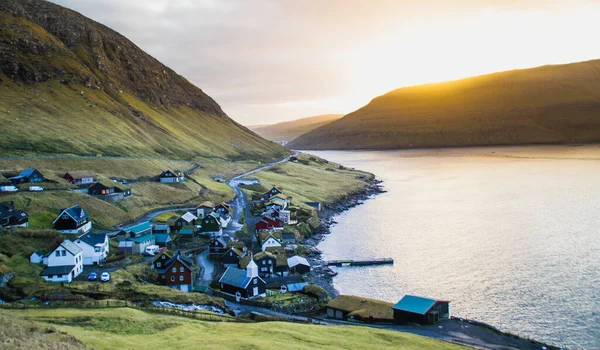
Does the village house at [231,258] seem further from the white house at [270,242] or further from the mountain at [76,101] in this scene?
the mountain at [76,101]

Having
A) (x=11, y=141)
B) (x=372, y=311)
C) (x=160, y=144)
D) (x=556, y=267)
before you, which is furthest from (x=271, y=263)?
(x=160, y=144)

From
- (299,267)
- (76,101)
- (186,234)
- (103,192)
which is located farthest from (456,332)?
(76,101)

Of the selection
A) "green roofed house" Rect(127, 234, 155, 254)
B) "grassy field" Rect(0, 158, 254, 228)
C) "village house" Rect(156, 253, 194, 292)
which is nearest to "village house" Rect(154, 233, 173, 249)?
"green roofed house" Rect(127, 234, 155, 254)

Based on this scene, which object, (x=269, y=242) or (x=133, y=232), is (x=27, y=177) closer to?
(x=133, y=232)

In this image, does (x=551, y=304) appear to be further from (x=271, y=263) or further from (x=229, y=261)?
(x=229, y=261)

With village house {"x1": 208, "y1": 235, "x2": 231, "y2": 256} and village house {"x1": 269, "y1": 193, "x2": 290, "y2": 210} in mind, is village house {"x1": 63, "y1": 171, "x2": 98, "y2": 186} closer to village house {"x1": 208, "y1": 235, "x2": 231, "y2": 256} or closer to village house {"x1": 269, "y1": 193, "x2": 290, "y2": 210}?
village house {"x1": 208, "y1": 235, "x2": 231, "y2": 256}

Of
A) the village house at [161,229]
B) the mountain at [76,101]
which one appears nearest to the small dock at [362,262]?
the village house at [161,229]

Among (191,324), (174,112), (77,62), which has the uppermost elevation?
(77,62)
